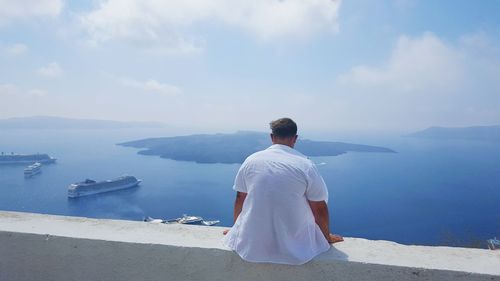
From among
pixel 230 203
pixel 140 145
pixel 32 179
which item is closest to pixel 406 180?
pixel 230 203

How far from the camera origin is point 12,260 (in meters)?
1.67

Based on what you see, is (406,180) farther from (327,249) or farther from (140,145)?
(140,145)

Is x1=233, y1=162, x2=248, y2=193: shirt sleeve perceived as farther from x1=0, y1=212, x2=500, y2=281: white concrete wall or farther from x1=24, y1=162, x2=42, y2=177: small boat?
x1=24, y1=162, x2=42, y2=177: small boat

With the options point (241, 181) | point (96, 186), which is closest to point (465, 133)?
point (96, 186)

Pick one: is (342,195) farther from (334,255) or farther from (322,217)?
(334,255)

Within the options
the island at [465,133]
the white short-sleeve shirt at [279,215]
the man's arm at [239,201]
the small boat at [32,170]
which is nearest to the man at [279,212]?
the white short-sleeve shirt at [279,215]

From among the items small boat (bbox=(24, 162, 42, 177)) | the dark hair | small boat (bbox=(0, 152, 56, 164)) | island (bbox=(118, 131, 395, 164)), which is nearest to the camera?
the dark hair

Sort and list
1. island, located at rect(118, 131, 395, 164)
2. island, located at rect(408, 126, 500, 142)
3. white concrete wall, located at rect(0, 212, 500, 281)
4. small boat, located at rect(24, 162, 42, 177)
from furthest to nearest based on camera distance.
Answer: island, located at rect(408, 126, 500, 142) < island, located at rect(118, 131, 395, 164) < small boat, located at rect(24, 162, 42, 177) < white concrete wall, located at rect(0, 212, 500, 281)

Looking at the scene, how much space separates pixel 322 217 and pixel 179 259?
28.7 inches

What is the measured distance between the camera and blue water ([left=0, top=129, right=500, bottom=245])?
2184cm

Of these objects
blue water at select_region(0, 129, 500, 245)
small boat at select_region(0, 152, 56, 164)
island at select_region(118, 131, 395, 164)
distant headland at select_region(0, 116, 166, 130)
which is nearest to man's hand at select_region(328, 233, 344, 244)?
blue water at select_region(0, 129, 500, 245)

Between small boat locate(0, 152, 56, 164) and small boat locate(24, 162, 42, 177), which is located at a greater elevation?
small boat locate(0, 152, 56, 164)

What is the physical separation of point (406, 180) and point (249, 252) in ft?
138

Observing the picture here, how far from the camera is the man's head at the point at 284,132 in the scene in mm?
1700
